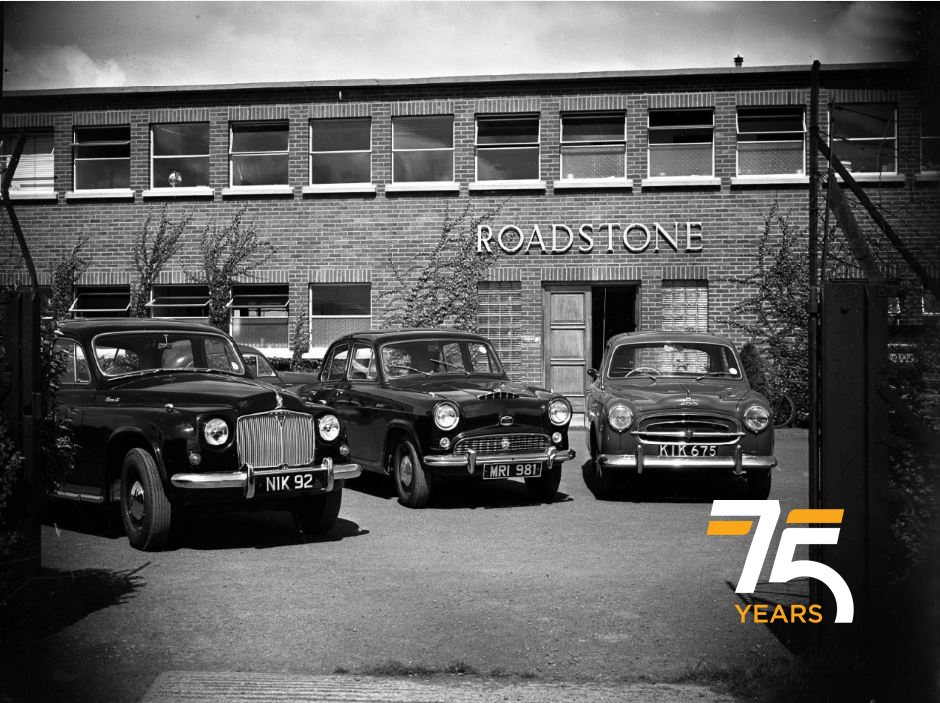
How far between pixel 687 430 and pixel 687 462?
0.30 metres

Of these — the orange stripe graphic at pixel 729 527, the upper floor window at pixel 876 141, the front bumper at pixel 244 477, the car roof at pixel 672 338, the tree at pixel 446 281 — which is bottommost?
the orange stripe graphic at pixel 729 527

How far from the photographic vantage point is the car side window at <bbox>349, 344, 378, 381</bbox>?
33.4 feet

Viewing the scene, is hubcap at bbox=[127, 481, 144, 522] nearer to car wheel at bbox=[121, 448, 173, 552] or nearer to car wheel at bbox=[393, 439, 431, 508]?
car wheel at bbox=[121, 448, 173, 552]

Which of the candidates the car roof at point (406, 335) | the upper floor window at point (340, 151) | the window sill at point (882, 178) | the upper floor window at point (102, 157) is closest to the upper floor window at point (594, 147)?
the upper floor window at point (340, 151)

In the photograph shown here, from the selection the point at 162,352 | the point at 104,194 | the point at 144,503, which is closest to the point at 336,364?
the point at 162,352

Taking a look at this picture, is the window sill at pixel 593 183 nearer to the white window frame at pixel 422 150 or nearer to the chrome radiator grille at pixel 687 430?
the white window frame at pixel 422 150

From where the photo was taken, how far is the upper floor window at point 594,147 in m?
18.9

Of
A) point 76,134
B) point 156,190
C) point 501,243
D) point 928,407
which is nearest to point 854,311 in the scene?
point 928,407

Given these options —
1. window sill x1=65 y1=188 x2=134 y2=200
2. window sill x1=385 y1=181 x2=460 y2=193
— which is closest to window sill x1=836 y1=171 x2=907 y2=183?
window sill x1=385 y1=181 x2=460 y2=193

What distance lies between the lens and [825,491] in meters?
4.01

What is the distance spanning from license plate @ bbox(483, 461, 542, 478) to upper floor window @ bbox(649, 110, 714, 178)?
434 inches

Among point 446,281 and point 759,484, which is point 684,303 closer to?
point 446,281

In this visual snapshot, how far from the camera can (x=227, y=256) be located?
19453 mm

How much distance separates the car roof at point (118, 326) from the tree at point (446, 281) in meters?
9.88
